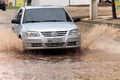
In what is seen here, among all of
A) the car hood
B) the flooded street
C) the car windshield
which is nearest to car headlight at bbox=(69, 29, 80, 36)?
the car hood

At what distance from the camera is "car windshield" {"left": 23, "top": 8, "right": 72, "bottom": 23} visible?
16.5 meters

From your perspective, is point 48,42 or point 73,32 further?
point 73,32

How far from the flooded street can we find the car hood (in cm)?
78

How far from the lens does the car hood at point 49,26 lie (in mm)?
15283

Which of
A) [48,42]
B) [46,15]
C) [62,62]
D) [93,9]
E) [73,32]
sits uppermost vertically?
[46,15]

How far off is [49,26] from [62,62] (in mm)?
2044

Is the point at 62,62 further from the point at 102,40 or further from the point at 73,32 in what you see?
the point at 102,40

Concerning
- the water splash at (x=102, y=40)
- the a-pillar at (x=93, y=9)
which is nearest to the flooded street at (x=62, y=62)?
the water splash at (x=102, y=40)

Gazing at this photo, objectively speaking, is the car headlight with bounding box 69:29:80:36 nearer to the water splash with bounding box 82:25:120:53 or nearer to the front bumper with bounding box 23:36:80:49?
the front bumper with bounding box 23:36:80:49

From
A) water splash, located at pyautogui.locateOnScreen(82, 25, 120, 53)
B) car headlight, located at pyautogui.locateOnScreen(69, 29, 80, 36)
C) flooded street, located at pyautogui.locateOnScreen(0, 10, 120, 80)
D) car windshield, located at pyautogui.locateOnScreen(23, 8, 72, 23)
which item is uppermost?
car windshield, located at pyautogui.locateOnScreen(23, 8, 72, 23)

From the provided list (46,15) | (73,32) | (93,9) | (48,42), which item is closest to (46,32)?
(48,42)

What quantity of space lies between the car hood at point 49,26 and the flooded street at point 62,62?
78 centimetres

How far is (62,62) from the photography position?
13.8 meters

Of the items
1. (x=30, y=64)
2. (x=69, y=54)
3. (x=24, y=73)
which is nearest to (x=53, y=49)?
(x=69, y=54)
